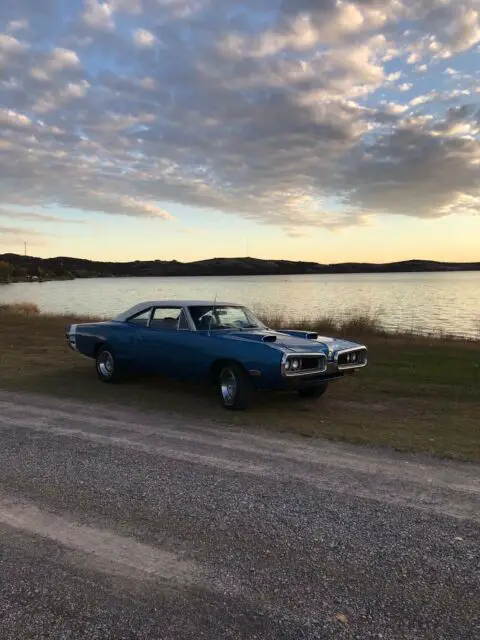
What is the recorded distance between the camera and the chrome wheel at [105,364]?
967 centimetres

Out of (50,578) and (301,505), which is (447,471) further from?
(50,578)

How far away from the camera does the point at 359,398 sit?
29.0ft

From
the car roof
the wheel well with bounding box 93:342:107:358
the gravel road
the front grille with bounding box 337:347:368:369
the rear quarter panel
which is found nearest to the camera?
the gravel road

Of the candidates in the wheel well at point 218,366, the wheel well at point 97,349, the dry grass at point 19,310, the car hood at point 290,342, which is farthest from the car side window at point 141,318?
the dry grass at point 19,310

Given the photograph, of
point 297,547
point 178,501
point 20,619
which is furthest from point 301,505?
point 20,619

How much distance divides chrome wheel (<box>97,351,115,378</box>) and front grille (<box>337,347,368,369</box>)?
3999 millimetres

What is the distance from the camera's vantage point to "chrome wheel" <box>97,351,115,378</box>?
9.67 m

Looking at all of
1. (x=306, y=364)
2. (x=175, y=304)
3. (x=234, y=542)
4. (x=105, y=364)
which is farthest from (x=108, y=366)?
(x=234, y=542)

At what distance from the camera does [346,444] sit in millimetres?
6074

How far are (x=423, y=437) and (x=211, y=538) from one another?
351cm

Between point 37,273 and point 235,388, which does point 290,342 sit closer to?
point 235,388

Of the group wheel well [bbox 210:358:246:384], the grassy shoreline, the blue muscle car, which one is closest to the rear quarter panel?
the blue muscle car

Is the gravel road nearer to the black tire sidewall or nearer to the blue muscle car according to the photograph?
the blue muscle car

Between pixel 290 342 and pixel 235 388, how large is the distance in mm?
987
